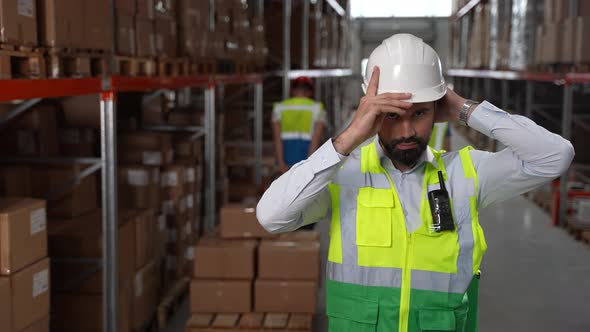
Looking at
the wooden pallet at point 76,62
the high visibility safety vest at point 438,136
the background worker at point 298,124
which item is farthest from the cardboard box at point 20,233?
the background worker at point 298,124

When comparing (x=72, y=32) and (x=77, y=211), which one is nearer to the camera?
(x=72, y=32)

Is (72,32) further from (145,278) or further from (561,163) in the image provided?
(561,163)

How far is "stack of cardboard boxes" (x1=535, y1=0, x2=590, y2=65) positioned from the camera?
8.70m

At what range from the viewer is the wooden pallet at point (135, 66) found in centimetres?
509

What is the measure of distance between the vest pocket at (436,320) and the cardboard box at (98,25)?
2.93 meters

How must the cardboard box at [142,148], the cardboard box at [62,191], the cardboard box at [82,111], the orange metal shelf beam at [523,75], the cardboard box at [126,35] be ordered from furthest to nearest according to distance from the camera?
the orange metal shelf beam at [523,75]
the cardboard box at [142,148]
the cardboard box at [82,111]
the cardboard box at [126,35]
the cardboard box at [62,191]

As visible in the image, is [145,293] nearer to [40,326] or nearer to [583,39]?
[40,326]

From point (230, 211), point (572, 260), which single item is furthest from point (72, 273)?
point (572, 260)

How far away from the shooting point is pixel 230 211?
5.60 m

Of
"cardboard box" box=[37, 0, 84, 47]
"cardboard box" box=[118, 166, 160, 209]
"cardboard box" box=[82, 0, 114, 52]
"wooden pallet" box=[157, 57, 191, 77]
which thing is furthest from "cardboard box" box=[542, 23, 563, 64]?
"cardboard box" box=[37, 0, 84, 47]

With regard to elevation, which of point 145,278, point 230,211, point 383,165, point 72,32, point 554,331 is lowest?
point 554,331

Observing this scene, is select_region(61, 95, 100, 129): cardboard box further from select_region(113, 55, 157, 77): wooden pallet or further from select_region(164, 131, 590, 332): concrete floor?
select_region(164, 131, 590, 332): concrete floor

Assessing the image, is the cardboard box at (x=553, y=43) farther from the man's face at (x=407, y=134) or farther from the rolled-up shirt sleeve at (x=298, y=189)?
the rolled-up shirt sleeve at (x=298, y=189)

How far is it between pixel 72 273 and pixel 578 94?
391 inches
